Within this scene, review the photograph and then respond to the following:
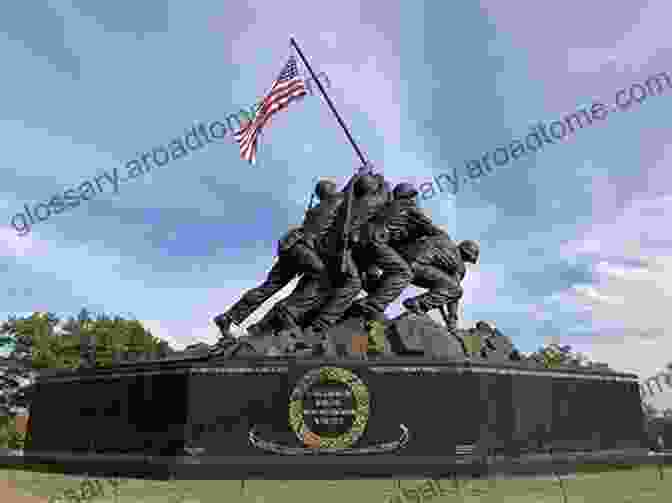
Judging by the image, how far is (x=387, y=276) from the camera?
57.1ft

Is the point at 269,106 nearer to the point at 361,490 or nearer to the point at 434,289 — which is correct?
the point at 434,289

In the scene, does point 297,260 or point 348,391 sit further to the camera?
point 297,260

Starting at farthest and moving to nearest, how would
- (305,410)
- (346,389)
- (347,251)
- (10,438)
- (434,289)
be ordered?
(10,438) → (434,289) → (347,251) → (346,389) → (305,410)

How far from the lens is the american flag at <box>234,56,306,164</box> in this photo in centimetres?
1719

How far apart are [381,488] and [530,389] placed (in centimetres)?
493

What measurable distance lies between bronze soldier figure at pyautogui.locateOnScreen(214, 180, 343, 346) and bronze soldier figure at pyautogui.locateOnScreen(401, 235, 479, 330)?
2.32m

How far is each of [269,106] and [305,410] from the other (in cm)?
777

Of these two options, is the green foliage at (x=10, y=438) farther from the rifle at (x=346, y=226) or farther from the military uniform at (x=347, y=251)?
the rifle at (x=346, y=226)

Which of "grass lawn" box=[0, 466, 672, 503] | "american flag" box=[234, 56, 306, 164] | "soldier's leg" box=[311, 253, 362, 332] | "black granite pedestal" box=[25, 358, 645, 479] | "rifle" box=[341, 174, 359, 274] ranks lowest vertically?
"grass lawn" box=[0, 466, 672, 503]

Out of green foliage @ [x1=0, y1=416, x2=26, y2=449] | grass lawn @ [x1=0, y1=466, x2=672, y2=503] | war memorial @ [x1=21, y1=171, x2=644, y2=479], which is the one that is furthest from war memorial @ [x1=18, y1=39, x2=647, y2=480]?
green foliage @ [x1=0, y1=416, x2=26, y2=449]

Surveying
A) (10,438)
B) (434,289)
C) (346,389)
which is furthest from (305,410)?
(10,438)

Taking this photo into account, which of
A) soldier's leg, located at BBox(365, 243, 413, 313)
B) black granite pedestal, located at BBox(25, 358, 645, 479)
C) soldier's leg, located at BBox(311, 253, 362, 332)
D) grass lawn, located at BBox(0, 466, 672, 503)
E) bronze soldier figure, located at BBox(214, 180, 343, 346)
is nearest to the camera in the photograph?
grass lawn, located at BBox(0, 466, 672, 503)

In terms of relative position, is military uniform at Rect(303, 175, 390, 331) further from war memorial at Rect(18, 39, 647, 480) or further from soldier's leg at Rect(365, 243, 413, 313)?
soldier's leg at Rect(365, 243, 413, 313)

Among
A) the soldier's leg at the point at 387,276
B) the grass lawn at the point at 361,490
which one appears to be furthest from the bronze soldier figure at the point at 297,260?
the grass lawn at the point at 361,490
